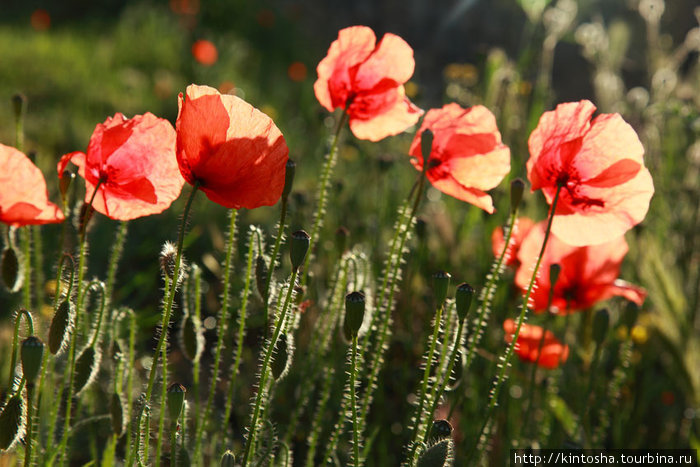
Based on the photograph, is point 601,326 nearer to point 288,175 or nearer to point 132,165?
point 288,175

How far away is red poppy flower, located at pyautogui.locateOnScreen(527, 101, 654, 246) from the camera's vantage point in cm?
143

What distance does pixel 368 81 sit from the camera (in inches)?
66.9

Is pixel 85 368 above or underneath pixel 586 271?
underneath

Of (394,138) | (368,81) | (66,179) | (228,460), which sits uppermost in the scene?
(394,138)

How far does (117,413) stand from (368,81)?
862mm

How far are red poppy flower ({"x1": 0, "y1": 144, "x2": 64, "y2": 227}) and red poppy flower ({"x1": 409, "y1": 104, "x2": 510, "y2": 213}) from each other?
72 centimetres

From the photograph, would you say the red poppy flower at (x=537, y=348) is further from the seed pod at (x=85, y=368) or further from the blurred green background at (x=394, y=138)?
the seed pod at (x=85, y=368)

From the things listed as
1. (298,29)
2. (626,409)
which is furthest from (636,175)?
(298,29)

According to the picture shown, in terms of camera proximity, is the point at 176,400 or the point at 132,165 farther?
the point at 132,165

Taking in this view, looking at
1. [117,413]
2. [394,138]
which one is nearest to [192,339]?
[117,413]

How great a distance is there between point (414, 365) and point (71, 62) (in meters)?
4.05

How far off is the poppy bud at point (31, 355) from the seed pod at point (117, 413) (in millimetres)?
380

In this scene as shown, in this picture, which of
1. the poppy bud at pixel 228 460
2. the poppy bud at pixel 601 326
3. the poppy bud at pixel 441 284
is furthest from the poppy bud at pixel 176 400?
the poppy bud at pixel 601 326

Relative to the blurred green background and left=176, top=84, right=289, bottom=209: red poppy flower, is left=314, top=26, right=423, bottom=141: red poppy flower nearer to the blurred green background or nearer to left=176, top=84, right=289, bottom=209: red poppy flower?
the blurred green background
